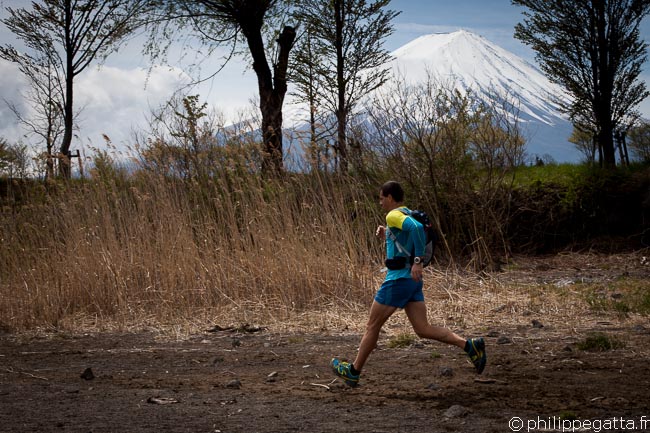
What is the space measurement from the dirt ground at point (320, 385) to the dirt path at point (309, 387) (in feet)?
0.04

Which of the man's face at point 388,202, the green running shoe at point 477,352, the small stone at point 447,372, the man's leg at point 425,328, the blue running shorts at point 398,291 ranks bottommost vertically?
the small stone at point 447,372

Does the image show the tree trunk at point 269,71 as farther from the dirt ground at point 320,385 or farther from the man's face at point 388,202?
the man's face at point 388,202

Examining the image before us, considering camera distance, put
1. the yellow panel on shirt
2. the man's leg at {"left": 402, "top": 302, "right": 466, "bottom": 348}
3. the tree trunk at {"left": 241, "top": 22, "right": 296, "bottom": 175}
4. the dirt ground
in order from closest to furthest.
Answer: the dirt ground → the yellow panel on shirt → the man's leg at {"left": 402, "top": 302, "right": 466, "bottom": 348} → the tree trunk at {"left": 241, "top": 22, "right": 296, "bottom": 175}

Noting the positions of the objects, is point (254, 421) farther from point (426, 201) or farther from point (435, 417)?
point (426, 201)

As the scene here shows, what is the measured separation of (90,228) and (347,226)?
142 inches

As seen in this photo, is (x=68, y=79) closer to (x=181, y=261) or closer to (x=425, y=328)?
(x=181, y=261)

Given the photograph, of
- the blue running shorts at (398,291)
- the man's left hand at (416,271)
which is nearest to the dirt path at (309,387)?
the blue running shorts at (398,291)

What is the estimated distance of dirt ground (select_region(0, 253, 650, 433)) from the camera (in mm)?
4695

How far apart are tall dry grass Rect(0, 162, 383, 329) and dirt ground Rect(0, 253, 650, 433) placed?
1331 millimetres

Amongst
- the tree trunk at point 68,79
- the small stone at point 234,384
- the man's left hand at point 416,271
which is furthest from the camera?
the tree trunk at point 68,79

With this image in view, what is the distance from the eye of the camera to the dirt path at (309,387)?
4734mm

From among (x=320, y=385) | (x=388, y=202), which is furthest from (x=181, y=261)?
(x=388, y=202)

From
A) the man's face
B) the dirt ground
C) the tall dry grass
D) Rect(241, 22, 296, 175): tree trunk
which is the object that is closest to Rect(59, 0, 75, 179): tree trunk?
Rect(241, 22, 296, 175): tree trunk

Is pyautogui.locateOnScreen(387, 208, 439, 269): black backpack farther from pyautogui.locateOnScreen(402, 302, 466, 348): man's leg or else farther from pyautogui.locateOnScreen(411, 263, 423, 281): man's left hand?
pyautogui.locateOnScreen(402, 302, 466, 348): man's leg
